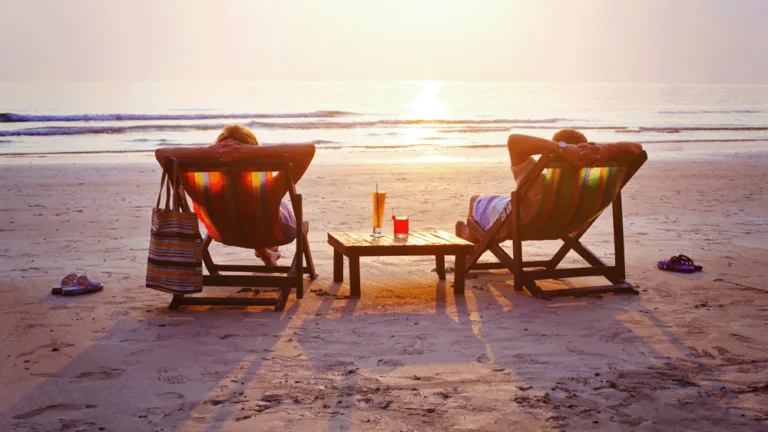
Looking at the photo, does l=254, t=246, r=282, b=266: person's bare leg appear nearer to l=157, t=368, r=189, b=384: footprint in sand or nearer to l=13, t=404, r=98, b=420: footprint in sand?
l=157, t=368, r=189, b=384: footprint in sand

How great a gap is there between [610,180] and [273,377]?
2.62 m

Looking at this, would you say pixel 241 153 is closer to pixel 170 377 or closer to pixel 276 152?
pixel 276 152

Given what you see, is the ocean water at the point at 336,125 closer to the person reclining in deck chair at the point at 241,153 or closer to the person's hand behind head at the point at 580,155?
the person reclining in deck chair at the point at 241,153

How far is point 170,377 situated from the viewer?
3.48 metres

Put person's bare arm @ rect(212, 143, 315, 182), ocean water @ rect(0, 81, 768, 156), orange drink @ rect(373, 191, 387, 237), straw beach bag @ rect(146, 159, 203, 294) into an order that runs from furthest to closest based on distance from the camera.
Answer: ocean water @ rect(0, 81, 768, 156) < orange drink @ rect(373, 191, 387, 237) < person's bare arm @ rect(212, 143, 315, 182) < straw beach bag @ rect(146, 159, 203, 294)

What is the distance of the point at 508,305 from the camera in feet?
15.9

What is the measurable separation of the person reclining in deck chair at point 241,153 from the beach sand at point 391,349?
531 mm

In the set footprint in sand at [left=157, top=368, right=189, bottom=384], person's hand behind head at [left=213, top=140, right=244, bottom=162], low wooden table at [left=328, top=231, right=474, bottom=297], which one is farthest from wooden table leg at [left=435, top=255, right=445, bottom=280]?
footprint in sand at [left=157, top=368, right=189, bottom=384]

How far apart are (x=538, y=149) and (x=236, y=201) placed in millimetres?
1877

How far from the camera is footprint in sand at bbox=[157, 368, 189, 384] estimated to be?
342 centimetres

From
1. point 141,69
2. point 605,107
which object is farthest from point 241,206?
point 141,69

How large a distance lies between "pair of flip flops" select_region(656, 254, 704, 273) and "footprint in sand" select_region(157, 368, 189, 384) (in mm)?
3757

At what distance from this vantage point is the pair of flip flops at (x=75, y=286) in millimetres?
4941

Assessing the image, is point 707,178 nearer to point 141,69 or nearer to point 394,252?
point 394,252
